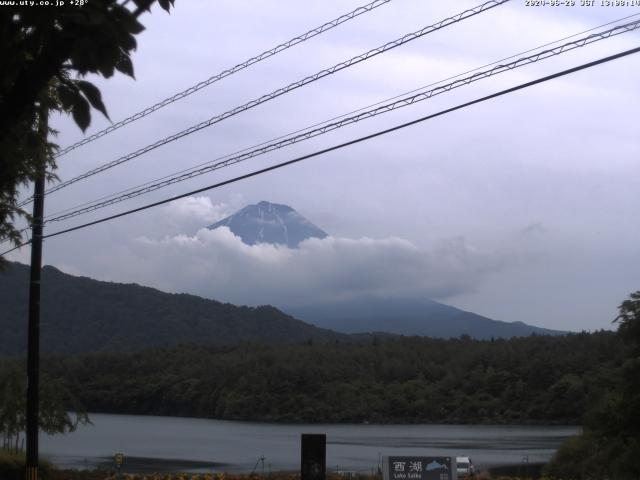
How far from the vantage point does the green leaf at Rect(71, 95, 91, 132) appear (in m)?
5.37

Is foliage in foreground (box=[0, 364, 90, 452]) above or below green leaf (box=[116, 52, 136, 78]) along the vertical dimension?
below

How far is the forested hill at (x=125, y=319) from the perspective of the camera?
128 meters

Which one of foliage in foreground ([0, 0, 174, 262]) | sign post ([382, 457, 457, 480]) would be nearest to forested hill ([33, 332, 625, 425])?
sign post ([382, 457, 457, 480])

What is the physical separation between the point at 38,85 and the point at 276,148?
9039 mm

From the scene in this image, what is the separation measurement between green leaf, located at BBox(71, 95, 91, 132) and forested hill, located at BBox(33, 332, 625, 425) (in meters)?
73.8

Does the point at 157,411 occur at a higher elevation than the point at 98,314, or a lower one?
lower

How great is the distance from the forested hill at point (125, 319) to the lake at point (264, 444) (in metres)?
42.5

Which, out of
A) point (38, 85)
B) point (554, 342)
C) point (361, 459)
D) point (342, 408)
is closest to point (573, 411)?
point (554, 342)

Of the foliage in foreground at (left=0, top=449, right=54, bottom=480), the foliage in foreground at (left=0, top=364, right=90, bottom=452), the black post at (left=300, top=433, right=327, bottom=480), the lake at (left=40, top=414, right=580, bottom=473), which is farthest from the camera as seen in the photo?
the lake at (left=40, top=414, right=580, bottom=473)

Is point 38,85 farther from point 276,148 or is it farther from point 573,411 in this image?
point 573,411

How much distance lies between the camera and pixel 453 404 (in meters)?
94.4

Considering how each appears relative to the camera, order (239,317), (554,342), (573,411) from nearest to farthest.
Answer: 1. (573,411)
2. (554,342)
3. (239,317)

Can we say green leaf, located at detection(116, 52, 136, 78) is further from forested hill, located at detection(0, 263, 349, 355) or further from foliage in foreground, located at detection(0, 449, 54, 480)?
forested hill, located at detection(0, 263, 349, 355)

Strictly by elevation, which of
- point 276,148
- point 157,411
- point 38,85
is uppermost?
point 276,148
